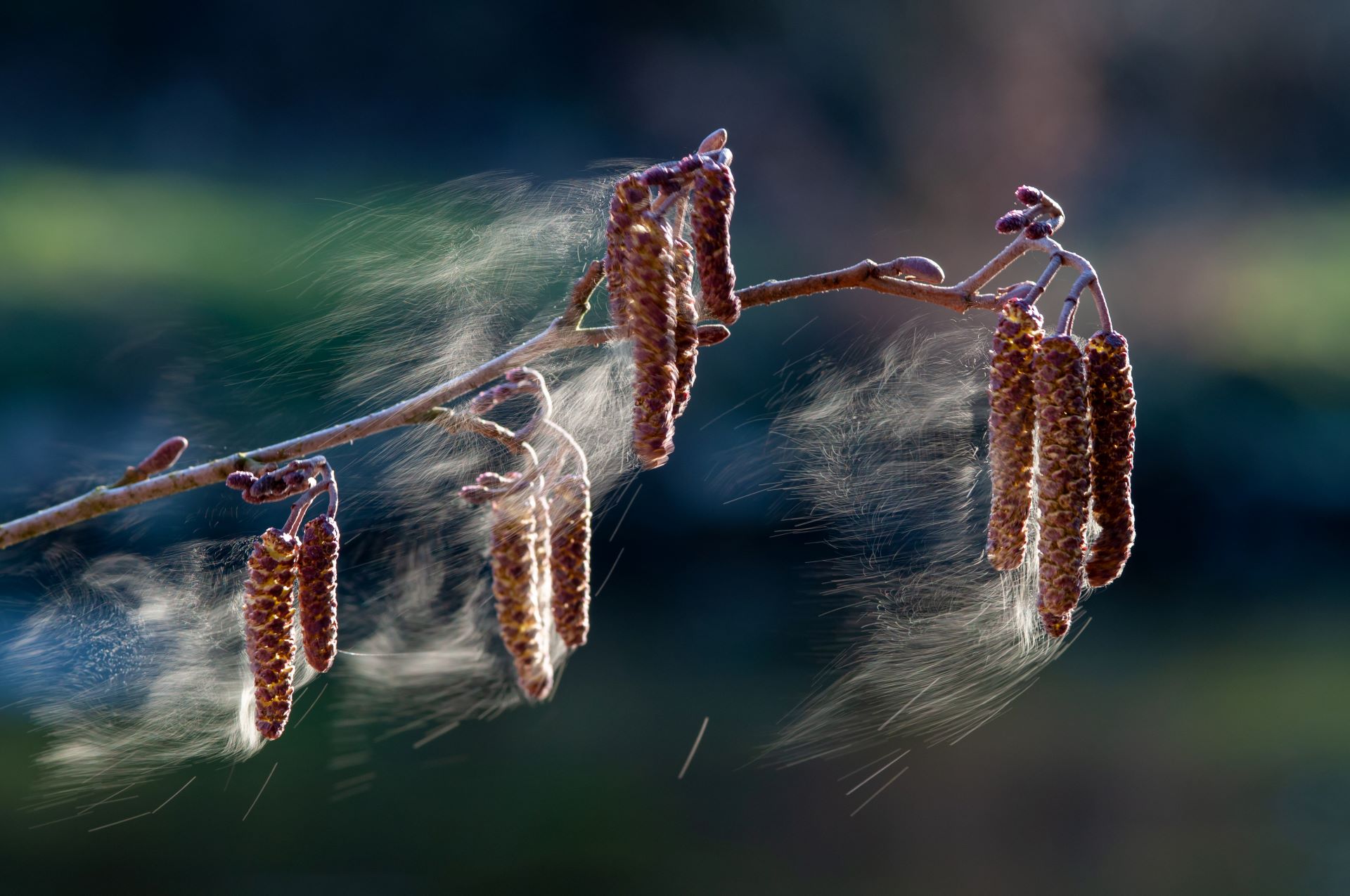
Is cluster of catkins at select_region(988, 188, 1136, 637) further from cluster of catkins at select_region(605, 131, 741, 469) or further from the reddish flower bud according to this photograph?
cluster of catkins at select_region(605, 131, 741, 469)

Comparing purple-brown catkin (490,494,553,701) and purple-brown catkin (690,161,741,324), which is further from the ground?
purple-brown catkin (690,161,741,324)

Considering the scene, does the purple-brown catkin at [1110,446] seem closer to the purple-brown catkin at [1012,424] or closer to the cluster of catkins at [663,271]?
the purple-brown catkin at [1012,424]

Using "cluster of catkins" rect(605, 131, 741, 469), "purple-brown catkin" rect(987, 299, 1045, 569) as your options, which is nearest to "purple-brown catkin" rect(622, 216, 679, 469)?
"cluster of catkins" rect(605, 131, 741, 469)

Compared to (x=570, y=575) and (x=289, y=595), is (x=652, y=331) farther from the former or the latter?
(x=289, y=595)

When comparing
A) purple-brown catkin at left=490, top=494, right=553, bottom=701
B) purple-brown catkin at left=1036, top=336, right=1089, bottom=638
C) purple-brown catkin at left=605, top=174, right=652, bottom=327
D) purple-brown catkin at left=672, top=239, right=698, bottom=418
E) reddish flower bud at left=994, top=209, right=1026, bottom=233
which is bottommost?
purple-brown catkin at left=490, top=494, right=553, bottom=701

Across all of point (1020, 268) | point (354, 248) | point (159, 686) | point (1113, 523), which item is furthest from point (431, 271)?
point (1020, 268)

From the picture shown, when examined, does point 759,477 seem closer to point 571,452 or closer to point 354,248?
point 354,248

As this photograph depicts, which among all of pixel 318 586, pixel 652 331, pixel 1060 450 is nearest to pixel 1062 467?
pixel 1060 450
